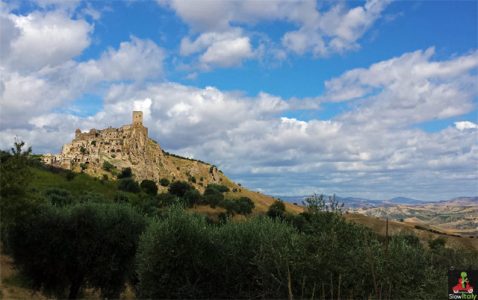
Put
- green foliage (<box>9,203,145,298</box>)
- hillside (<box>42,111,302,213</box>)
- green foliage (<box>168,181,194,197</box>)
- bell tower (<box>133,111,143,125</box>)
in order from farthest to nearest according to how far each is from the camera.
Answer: bell tower (<box>133,111,143,125</box>)
hillside (<box>42,111,302,213</box>)
green foliage (<box>168,181,194,197</box>)
green foliage (<box>9,203,145,298</box>)

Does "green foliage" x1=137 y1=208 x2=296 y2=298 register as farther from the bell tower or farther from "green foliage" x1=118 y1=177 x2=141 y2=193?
the bell tower

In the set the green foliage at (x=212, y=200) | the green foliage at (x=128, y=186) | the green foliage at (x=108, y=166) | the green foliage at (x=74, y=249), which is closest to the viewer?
the green foliage at (x=74, y=249)

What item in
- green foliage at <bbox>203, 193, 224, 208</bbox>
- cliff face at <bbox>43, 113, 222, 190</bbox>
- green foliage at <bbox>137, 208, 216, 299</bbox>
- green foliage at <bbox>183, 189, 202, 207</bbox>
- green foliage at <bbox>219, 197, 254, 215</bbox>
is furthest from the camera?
cliff face at <bbox>43, 113, 222, 190</bbox>

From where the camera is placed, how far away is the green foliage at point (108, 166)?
144m

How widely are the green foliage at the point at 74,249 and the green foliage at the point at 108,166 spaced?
10853 cm

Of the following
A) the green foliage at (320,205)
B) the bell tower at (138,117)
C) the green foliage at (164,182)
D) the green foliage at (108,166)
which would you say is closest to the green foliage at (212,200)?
the green foliage at (164,182)

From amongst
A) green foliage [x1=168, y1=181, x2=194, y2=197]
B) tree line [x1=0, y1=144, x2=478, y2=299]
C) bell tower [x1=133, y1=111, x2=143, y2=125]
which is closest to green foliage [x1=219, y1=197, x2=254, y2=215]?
green foliage [x1=168, y1=181, x2=194, y2=197]

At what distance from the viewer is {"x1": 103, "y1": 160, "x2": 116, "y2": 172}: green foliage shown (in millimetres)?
143575

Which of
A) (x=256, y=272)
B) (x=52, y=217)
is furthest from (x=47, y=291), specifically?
(x=256, y=272)

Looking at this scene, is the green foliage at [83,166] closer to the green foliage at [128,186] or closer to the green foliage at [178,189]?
the green foliage at [128,186]

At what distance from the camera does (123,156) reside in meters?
159

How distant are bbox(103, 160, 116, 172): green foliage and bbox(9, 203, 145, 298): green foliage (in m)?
109

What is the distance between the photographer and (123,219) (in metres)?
38.9

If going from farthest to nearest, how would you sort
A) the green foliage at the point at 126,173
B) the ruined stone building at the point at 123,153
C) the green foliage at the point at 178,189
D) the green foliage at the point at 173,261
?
the ruined stone building at the point at 123,153 → the green foliage at the point at 126,173 → the green foliage at the point at 178,189 → the green foliage at the point at 173,261
